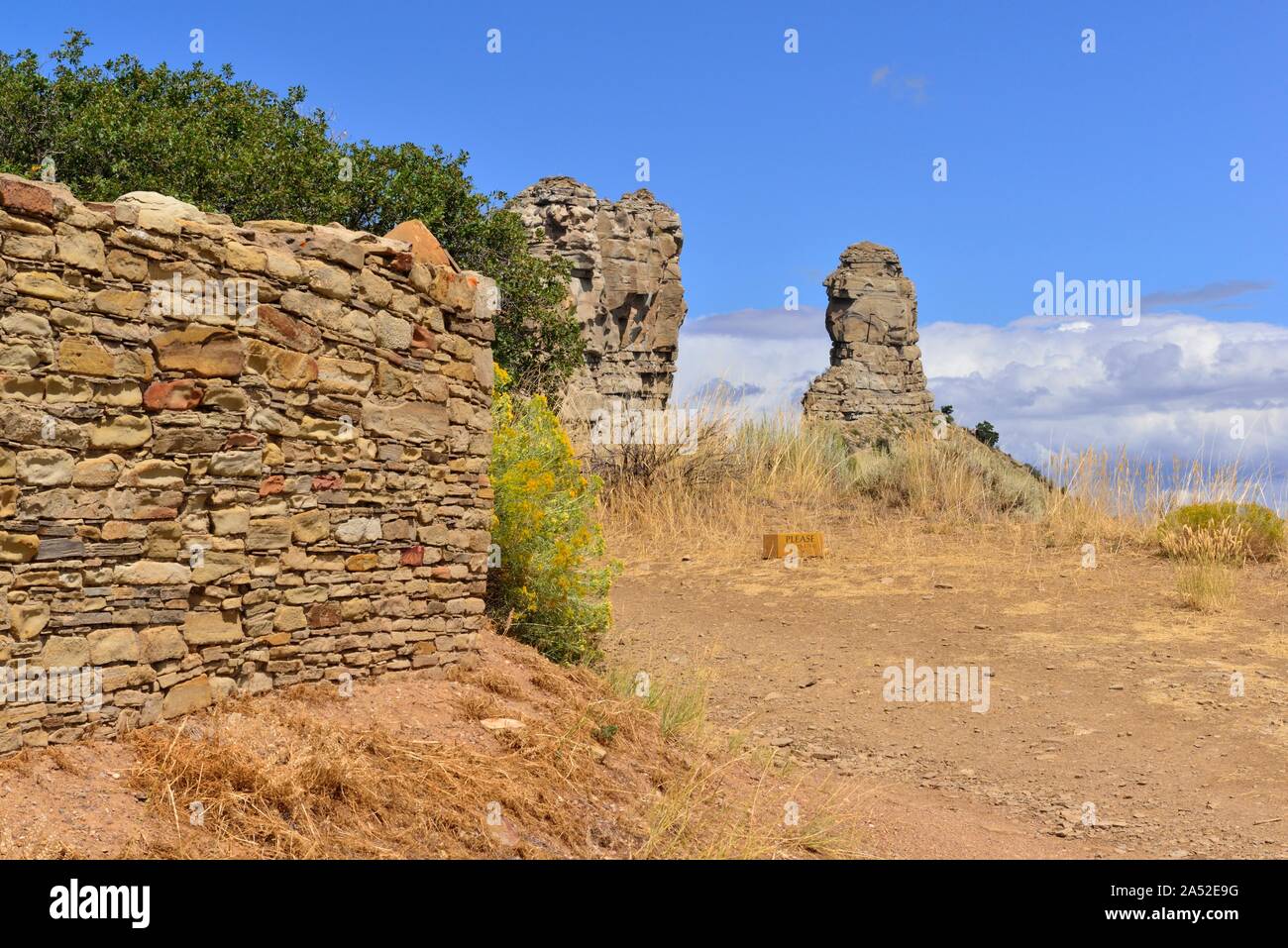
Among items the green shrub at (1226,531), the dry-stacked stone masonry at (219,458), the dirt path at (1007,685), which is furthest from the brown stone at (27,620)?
the green shrub at (1226,531)

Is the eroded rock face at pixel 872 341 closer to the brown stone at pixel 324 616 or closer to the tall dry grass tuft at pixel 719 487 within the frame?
the tall dry grass tuft at pixel 719 487

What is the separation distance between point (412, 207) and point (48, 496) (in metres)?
11.0

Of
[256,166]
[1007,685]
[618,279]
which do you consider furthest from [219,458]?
[618,279]

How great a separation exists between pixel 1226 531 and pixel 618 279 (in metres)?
14.7

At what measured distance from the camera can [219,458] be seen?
565 cm

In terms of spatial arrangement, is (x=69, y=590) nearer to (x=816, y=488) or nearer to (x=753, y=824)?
(x=753, y=824)

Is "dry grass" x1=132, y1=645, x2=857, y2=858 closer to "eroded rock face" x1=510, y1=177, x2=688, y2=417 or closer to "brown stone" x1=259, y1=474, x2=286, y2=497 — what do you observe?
"brown stone" x1=259, y1=474, x2=286, y2=497

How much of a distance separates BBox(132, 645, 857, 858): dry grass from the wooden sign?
694 centimetres

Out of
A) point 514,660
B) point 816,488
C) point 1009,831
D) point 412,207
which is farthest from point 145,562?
point 816,488

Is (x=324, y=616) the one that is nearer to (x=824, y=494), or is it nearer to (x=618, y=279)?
(x=824, y=494)

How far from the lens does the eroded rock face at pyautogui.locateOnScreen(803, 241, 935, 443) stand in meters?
31.7

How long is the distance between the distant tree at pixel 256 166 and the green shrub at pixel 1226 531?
8853mm

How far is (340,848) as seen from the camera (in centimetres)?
491

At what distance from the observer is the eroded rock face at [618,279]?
24.0 meters
